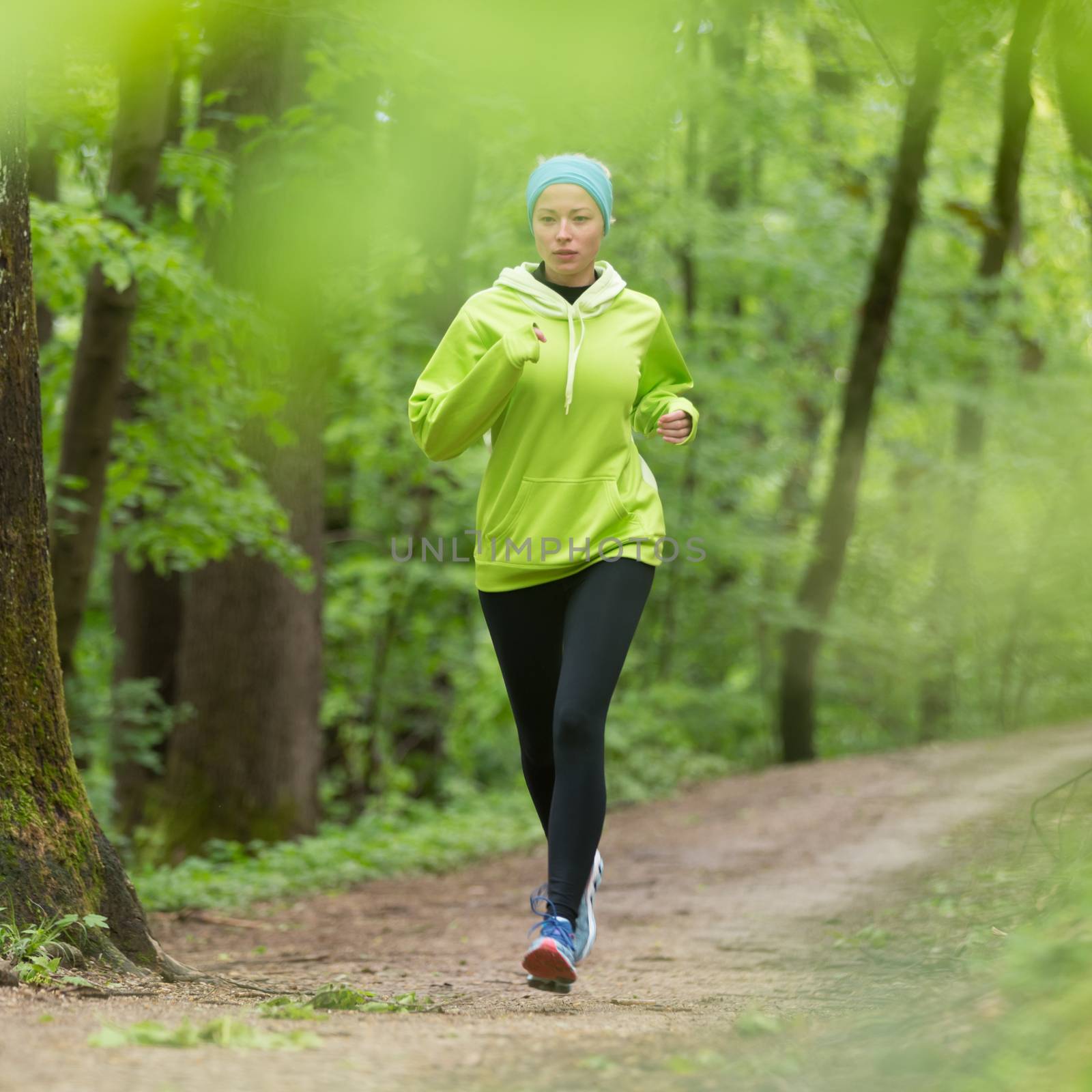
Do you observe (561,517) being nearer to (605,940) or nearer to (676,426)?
(676,426)

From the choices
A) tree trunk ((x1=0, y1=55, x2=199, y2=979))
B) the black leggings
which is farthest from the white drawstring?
tree trunk ((x1=0, y1=55, x2=199, y2=979))

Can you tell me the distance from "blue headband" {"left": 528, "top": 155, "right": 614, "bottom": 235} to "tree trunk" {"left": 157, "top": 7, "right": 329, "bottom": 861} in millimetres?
5431

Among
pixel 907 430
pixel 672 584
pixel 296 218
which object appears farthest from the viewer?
pixel 907 430

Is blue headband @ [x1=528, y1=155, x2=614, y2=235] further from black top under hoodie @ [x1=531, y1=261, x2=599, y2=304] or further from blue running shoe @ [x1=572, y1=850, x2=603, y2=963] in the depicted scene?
blue running shoe @ [x1=572, y1=850, x2=603, y2=963]

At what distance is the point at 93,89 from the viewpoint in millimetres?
8047

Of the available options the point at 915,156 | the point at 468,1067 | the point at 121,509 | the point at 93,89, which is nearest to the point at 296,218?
the point at 93,89

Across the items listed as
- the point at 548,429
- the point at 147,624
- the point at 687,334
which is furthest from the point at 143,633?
the point at 548,429

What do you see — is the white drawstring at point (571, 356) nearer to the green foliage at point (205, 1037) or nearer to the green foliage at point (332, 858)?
the green foliage at point (205, 1037)

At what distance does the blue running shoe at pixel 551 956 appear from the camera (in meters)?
3.67

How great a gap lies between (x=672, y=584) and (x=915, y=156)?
5942mm

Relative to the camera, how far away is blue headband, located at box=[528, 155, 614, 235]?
405 centimetres

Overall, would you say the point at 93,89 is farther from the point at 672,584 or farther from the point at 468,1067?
the point at 672,584

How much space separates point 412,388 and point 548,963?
21.4 ft

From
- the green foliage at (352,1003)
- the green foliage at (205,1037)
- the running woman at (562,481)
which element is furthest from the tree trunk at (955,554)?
the green foliage at (205,1037)
